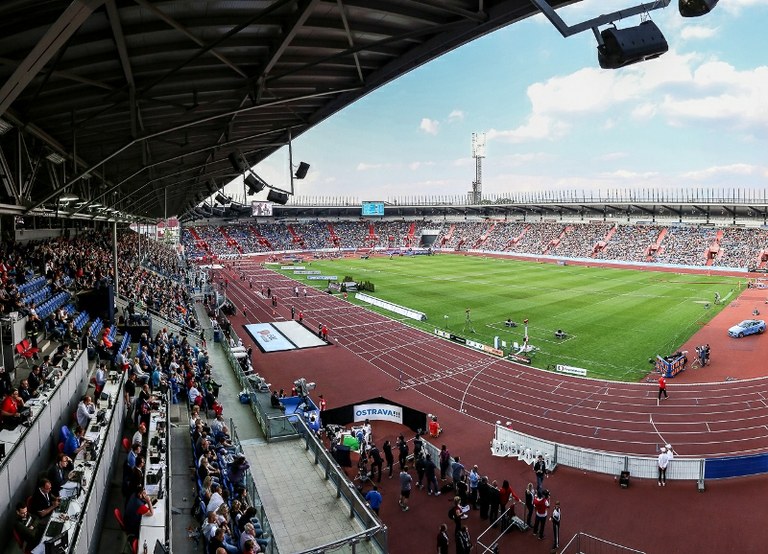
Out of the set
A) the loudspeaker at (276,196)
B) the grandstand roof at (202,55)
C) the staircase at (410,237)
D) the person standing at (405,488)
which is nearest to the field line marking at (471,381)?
the person standing at (405,488)

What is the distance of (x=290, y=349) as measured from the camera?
92.3 ft

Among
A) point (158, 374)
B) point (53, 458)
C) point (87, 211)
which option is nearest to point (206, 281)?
point (87, 211)

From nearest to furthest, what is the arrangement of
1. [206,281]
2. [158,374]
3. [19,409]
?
1. [19,409]
2. [158,374]
3. [206,281]

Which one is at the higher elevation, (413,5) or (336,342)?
(413,5)

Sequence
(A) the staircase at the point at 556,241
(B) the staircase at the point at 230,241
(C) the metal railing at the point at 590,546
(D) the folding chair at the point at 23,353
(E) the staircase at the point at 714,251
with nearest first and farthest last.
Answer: (C) the metal railing at the point at 590,546 → (D) the folding chair at the point at 23,353 → (E) the staircase at the point at 714,251 → (A) the staircase at the point at 556,241 → (B) the staircase at the point at 230,241

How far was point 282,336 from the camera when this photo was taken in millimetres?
30812

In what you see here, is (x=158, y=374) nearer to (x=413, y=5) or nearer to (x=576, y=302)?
(x=413, y=5)

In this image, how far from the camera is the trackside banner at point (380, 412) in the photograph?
18047 mm

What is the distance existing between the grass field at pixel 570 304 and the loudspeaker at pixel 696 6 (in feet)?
66.2

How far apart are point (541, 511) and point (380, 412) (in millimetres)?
7671

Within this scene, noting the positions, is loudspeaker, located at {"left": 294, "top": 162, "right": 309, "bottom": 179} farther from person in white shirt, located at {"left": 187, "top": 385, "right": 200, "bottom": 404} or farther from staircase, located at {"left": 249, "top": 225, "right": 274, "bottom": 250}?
staircase, located at {"left": 249, "top": 225, "right": 274, "bottom": 250}

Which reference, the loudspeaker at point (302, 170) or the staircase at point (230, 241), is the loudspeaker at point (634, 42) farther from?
the staircase at point (230, 241)

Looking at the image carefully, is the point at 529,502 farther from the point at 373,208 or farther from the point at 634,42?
the point at 373,208

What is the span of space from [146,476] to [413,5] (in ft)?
28.8
